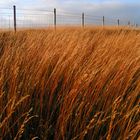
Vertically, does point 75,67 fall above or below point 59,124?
above

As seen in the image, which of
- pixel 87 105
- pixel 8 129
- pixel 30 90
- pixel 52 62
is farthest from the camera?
pixel 52 62

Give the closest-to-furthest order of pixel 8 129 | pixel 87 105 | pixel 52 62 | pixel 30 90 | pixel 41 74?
pixel 8 129
pixel 87 105
pixel 30 90
pixel 41 74
pixel 52 62

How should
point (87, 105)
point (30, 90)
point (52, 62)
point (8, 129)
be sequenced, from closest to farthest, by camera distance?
point (8, 129)
point (87, 105)
point (30, 90)
point (52, 62)

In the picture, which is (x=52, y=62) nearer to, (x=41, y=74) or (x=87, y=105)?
(x=41, y=74)

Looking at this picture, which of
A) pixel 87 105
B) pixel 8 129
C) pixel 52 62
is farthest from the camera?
pixel 52 62

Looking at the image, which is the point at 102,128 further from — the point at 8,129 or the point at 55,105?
the point at 8,129

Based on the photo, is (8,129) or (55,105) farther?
(55,105)

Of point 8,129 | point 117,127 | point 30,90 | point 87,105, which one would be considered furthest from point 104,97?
point 8,129

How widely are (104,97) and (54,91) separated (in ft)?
1.36

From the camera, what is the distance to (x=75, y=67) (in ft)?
10.7

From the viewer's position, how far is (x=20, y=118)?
2545mm

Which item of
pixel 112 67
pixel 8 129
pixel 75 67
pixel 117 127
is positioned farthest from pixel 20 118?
pixel 112 67

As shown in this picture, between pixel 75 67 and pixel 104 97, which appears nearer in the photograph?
pixel 104 97

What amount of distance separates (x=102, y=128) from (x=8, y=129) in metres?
0.63
